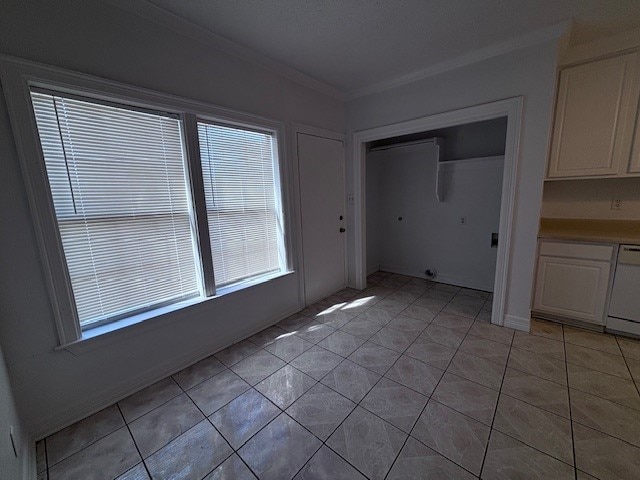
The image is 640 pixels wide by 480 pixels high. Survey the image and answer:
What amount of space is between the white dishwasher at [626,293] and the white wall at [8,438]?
12.9ft

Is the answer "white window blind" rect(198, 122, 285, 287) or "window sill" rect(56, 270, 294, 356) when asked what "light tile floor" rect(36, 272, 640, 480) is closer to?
"window sill" rect(56, 270, 294, 356)

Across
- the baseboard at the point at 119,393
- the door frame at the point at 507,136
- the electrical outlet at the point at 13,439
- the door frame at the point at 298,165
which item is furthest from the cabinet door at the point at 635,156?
the electrical outlet at the point at 13,439

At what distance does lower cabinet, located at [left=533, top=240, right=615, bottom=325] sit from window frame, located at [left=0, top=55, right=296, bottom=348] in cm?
315

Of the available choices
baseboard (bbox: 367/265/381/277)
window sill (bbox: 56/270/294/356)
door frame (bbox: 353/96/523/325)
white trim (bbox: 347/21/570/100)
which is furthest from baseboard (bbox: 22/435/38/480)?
white trim (bbox: 347/21/570/100)

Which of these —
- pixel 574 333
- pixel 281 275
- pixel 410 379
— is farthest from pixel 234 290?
pixel 574 333

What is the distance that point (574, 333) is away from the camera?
2342 millimetres

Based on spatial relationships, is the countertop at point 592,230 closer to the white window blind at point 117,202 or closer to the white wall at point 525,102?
the white wall at point 525,102

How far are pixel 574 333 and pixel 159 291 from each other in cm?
358

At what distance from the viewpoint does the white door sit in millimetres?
2898

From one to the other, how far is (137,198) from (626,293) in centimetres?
395

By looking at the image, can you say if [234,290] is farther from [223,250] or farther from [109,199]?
[109,199]

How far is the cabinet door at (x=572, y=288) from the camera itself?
89.5 inches

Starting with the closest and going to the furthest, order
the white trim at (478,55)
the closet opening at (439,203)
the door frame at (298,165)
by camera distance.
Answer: the white trim at (478,55), the door frame at (298,165), the closet opening at (439,203)

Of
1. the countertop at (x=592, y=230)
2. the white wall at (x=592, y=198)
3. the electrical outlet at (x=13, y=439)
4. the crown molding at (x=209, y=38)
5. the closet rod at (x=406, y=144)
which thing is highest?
the crown molding at (x=209, y=38)
